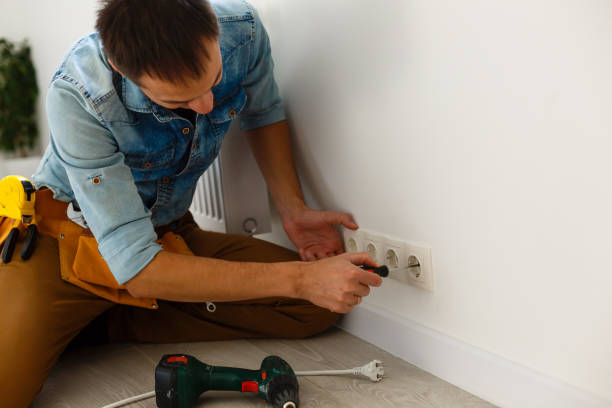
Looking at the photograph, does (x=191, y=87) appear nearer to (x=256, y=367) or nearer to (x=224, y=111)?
(x=224, y=111)

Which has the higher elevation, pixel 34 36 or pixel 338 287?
pixel 34 36

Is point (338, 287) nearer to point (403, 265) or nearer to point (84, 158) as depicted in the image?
point (403, 265)

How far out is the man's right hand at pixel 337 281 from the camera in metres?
0.98

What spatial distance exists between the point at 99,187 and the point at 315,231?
0.52 m

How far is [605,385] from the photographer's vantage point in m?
0.81

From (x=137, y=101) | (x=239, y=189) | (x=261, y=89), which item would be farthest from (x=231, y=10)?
(x=239, y=189)

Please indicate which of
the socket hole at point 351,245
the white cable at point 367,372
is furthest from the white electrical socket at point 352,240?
the white cable at point 367,372

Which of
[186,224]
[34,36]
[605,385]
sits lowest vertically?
[605,385]

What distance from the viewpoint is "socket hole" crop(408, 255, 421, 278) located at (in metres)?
1.10

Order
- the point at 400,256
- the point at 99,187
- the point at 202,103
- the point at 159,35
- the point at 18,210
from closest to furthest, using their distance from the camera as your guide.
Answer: the point at 159,35 → the point at 202,103 → the point at 99,187 → the point at 400,256 → the point at 18,210

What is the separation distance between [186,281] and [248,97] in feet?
1.60

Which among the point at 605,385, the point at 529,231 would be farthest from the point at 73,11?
the point at 605,385

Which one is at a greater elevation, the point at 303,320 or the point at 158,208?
the point at 158,208

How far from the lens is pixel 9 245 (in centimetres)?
123
